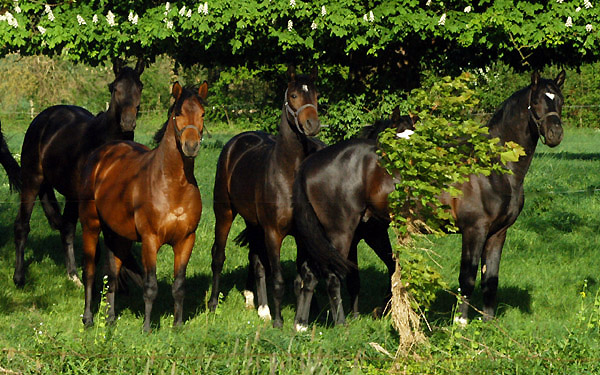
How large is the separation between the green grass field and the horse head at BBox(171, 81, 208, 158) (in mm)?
1095

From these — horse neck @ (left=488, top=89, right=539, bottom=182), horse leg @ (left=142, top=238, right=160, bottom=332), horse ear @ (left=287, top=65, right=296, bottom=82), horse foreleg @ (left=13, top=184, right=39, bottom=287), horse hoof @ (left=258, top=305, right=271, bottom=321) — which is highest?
horse ear @ (left=287, top=65, right=296, bottom=82)

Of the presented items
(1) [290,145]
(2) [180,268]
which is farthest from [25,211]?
(1) [290,145]

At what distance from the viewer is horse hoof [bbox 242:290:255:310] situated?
31.4 ft

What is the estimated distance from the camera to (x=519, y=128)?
879cm

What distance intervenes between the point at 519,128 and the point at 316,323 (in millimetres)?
2936

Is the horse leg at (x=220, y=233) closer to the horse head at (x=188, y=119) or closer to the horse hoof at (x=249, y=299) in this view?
the horse hoof at (x=249, y=299)

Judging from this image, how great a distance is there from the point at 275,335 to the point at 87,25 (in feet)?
36.2

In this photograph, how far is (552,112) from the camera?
8531 mm

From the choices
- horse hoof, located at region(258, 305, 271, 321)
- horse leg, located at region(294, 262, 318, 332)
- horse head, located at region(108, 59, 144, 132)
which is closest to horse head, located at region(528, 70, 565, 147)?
horse leg, located at region(294, 262, 318, 332)

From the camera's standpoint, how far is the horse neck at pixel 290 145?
8.59m

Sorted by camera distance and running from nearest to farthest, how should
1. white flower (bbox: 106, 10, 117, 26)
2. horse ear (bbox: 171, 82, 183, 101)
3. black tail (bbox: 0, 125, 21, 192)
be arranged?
horse ear (bbox: 171, 82, 183, 101) → black tail (bbox: 0, 125, 21, 192) → white flower (bbox: 106, 10, 117, 26)

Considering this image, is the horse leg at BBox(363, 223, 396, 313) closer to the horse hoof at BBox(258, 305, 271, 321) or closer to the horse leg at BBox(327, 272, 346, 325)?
the horse leg at BBox(327, 272, 346, 325)

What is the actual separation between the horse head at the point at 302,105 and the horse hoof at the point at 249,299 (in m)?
2.23

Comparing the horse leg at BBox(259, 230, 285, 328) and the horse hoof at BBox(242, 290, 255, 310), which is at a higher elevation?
the horse leg at BBox(259, 230, 285, 328)
